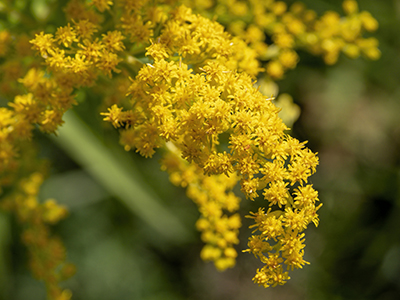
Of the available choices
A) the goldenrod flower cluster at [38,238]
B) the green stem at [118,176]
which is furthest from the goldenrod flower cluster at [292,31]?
the goldenrod flower cluster at [38,238]

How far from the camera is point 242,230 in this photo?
225 cm

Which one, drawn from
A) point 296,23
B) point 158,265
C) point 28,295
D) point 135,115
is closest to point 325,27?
point 296,23

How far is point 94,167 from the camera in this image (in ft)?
5.88

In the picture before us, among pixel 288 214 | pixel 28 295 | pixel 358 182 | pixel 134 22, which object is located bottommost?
pixel 28 295

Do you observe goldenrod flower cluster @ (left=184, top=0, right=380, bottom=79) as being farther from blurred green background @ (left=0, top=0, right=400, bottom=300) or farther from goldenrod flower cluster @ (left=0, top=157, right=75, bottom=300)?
goldenrod flower cluster @ (left=0, top=157, right=75, bottom=300)

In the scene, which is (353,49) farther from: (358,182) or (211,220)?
(358,182)

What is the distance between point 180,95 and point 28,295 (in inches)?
74.6

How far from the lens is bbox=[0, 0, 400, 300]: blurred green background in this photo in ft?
6.73

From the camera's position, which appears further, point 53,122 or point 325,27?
point 325,27

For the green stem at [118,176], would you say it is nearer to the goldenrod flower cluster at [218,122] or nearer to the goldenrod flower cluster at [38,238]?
the goldenrod flower cluster at [38,238]

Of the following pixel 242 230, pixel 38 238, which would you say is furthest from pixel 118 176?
pixel 242 230

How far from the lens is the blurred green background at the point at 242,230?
205 cm

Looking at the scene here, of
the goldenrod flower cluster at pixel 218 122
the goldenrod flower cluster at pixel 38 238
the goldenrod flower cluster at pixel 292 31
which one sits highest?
the goldenrod flower cluster at pixel 292 31

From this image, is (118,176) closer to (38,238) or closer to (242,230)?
(38,238)
